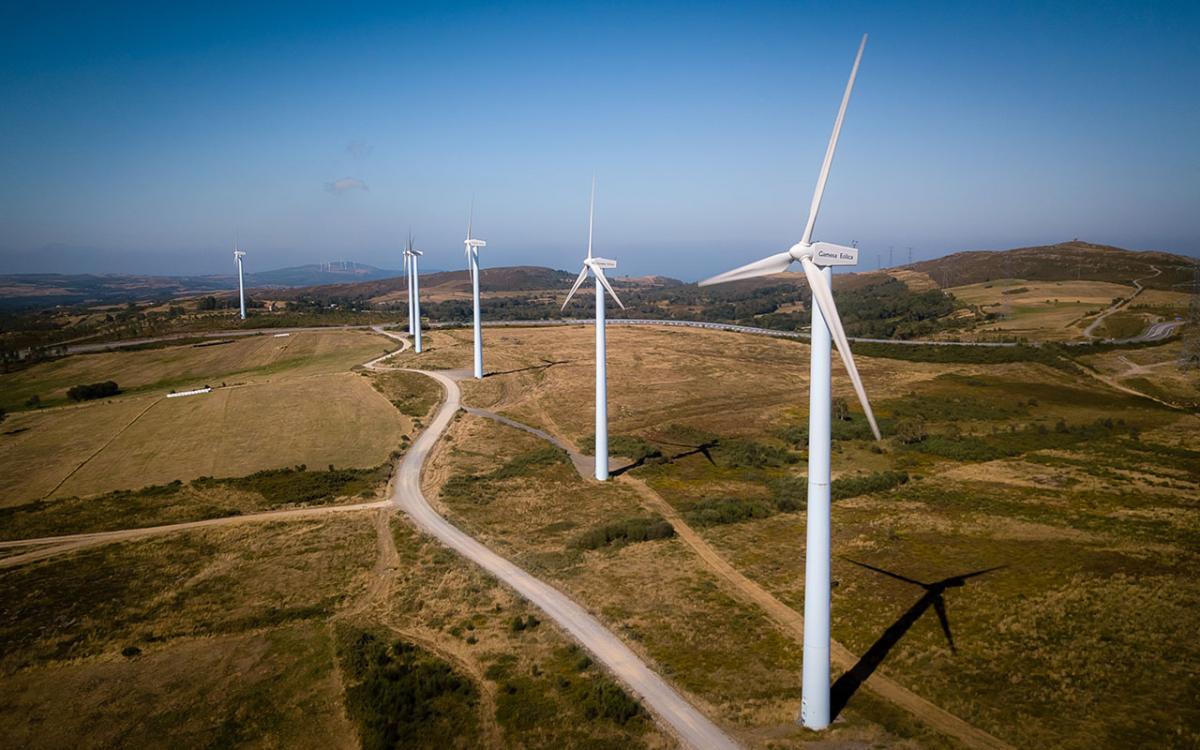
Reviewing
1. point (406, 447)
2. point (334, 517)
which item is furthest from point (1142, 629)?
point (406, 447)

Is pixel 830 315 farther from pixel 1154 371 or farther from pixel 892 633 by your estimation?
pixel 1154 371

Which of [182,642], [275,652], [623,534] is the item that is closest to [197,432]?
[182,642]

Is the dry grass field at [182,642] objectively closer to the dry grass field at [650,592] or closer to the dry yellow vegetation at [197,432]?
the dry grass field at [650,592]

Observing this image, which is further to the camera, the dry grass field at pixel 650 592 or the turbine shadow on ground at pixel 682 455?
the turbine shadow on ground at pixel 682 455


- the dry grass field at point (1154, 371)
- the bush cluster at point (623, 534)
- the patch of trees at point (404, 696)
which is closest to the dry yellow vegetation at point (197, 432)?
the bush cluster at point (623, 534)

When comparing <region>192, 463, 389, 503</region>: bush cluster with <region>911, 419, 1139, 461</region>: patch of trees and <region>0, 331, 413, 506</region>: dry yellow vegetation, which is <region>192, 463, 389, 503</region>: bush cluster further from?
<region>911, 419, 1139, 461</region>: patch of trees
